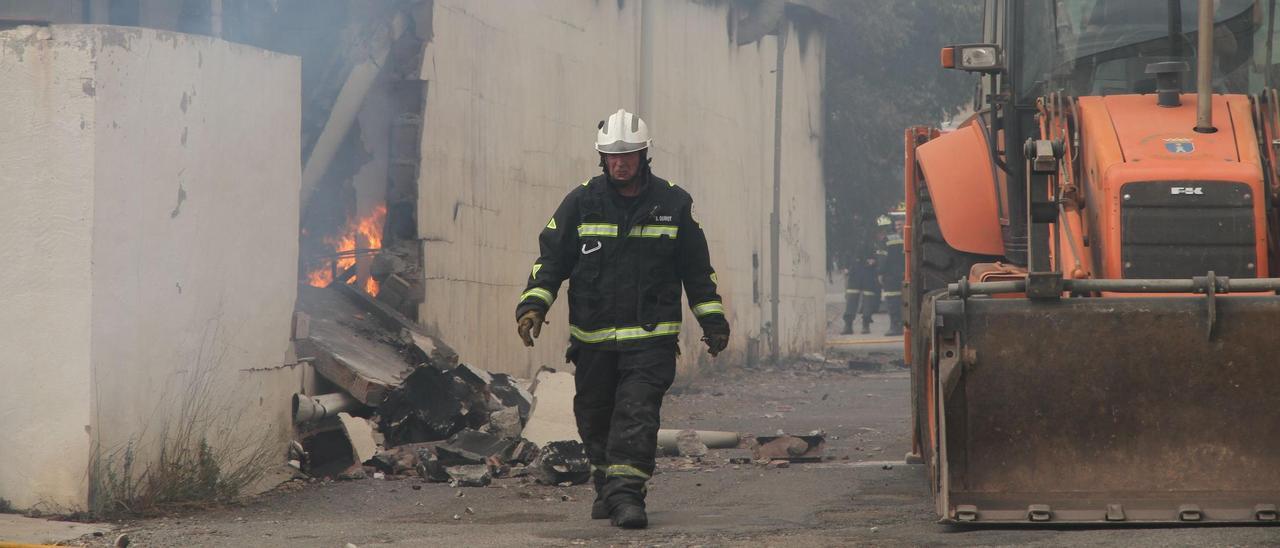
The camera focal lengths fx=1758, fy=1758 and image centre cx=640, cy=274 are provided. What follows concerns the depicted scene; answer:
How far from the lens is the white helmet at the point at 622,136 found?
23.9 feet

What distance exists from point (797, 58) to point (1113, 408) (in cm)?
1533

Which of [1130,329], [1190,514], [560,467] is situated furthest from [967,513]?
[560,467]

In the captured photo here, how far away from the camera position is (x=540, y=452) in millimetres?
9336

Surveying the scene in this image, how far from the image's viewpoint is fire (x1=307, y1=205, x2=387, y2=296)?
11.6 metres

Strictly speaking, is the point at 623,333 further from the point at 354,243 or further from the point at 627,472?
the point at 354,243

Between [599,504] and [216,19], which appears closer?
[599,504]

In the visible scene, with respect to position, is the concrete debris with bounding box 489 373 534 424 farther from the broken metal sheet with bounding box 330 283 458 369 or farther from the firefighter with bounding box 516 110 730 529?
the firefighter with bounding box 516 110 730 529

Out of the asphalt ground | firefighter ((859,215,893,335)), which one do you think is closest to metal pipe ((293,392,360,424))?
the asphalt ground

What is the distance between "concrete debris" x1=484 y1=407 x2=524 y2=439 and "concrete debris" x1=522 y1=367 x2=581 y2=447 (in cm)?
14

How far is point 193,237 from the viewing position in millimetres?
8023

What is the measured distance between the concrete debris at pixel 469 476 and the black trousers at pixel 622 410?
1.32 meters

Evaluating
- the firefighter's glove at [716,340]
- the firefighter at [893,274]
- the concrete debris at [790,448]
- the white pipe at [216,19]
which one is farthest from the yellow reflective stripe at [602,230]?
the firefighter at [893,274]

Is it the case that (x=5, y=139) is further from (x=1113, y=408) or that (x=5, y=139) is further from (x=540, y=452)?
(x=1113, y=408)

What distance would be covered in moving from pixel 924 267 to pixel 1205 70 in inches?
85.6
